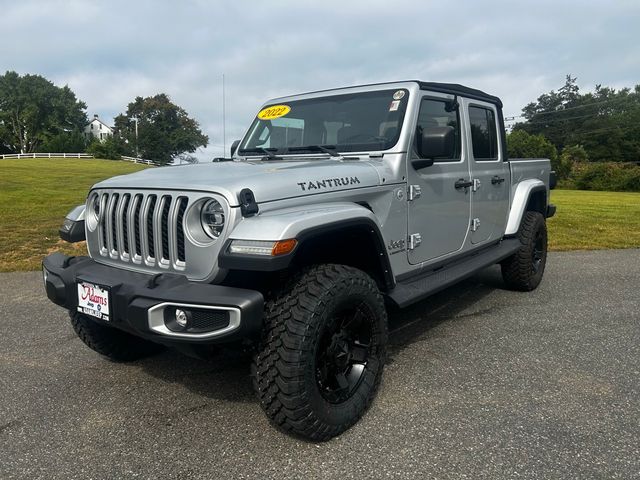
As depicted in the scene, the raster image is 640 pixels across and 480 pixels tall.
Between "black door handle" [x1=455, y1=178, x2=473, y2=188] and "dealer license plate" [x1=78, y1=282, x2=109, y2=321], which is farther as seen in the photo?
"black door handle" [x1=455, y1=178, x2=473, y2=188]

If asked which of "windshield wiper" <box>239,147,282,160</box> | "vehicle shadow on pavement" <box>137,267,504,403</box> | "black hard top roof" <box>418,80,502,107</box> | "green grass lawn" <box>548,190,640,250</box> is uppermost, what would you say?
"black hard top roof" <box>418,80,502,107</box>

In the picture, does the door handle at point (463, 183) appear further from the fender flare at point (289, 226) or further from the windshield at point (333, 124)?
the fender flare at point (289, 226)

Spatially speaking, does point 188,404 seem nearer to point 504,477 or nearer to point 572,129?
point 504,477

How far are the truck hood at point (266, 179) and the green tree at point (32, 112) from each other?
3441 inches

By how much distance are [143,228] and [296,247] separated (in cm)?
91

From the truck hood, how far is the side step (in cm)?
76

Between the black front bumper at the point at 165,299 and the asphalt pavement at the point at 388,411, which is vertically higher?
the black front bumper at the point at 165,299

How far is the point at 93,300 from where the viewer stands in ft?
→ 8.88

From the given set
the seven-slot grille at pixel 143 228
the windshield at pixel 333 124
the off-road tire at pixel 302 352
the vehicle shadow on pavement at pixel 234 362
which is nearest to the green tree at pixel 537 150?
the vehicle shadow on pavement at pixel 234 362

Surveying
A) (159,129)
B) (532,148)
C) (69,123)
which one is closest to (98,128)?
(69,123)

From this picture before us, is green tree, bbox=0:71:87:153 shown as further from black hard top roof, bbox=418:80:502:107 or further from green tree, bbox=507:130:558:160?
black hard top roof, bbox=418:80:502:107

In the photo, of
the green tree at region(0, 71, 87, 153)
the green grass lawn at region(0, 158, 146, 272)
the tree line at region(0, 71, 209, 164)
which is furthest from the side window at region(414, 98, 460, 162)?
the green tree at region(0, 71, 87, 153)

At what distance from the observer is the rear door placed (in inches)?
175

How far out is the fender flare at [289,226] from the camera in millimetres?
2334
